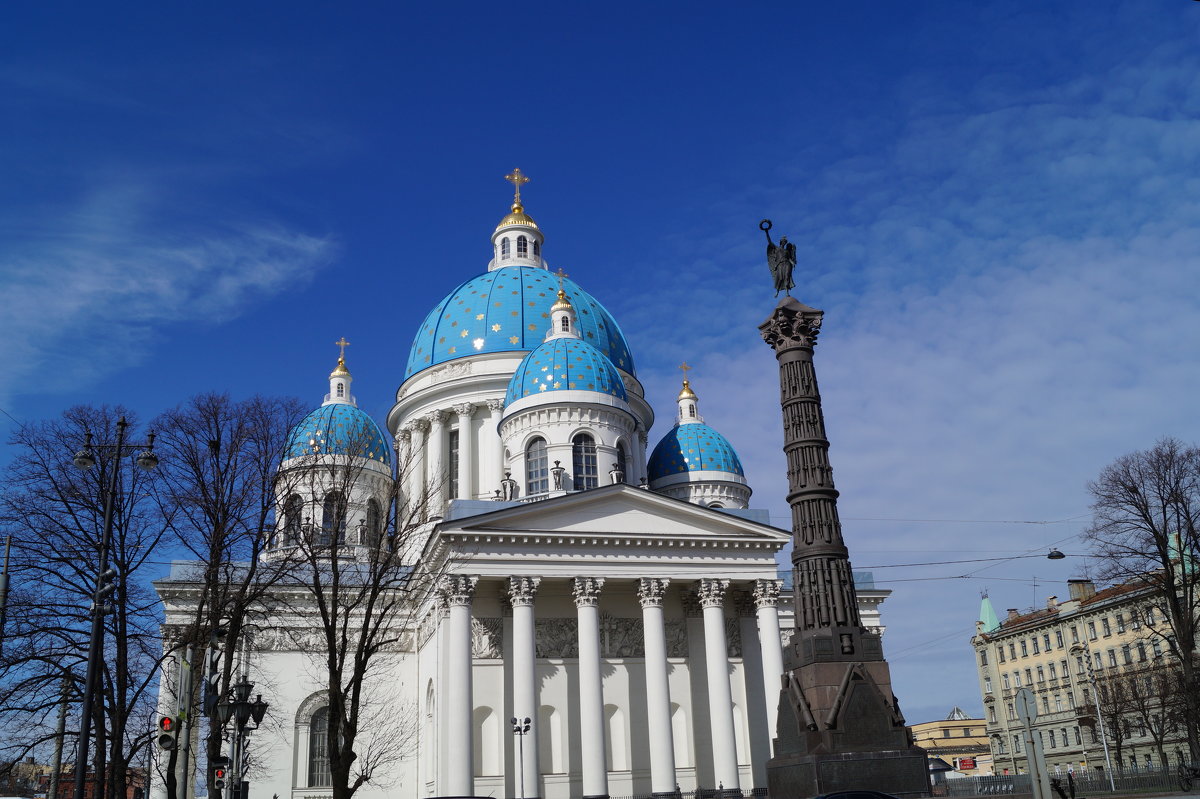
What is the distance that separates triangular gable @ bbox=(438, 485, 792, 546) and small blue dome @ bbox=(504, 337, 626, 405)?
683 centimetres

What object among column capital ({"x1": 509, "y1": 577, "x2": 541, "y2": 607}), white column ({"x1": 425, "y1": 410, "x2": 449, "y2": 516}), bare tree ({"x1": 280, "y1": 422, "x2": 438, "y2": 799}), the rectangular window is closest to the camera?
bare tree ({"x1": 280, "y1": 422, "x2": 438, "y2": 799})

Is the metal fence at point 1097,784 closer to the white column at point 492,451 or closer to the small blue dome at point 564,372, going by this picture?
the small blue dome at point 564,372

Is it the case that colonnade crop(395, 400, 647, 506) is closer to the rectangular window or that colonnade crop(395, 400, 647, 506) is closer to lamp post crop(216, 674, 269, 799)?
the rectangular window

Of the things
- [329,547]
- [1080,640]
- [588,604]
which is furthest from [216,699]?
[1080,640]

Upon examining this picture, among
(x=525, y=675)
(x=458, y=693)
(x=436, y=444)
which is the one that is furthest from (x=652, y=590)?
(x=436, y=444)

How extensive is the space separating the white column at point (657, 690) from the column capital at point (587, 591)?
5.20ft

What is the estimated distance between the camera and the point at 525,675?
3189 centimetres

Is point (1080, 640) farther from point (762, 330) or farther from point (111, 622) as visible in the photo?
point (111, 622)

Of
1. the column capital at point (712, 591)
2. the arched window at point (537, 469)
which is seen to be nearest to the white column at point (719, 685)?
the column capital at point (712, 591)

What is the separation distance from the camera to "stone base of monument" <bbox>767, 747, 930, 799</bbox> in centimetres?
1853

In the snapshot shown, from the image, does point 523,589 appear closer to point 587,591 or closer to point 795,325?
point 587,591

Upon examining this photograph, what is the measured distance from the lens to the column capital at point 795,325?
23.0 m

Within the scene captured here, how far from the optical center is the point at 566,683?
35.4 metres

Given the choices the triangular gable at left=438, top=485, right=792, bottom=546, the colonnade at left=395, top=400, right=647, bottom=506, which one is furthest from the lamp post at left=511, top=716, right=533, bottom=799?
the colonnade at left=395, top=400, right=647, bottom=506
